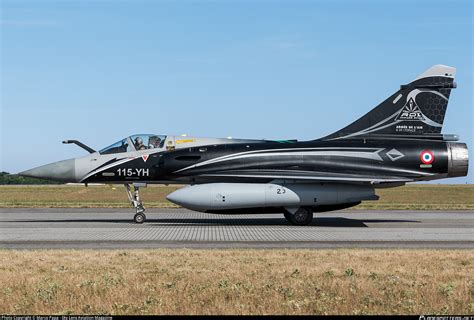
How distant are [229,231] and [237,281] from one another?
11085 mm

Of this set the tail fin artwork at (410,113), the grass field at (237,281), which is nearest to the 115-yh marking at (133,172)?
the tail fin artwork at (410,113)

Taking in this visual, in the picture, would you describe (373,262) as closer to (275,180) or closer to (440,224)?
(275,180)

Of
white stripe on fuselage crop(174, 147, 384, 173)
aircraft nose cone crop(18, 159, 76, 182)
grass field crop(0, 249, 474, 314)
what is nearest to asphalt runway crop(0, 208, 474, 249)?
aircraft nose cone crop(18, 159, 76, 182)

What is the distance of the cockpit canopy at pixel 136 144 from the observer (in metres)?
26.8

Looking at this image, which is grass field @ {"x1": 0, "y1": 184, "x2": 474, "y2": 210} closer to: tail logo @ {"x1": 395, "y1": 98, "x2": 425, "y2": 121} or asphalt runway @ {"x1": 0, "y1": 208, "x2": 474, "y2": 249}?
asphalt runway @ {"x1": 0, "y1": 208, "x2": 474, "y2": 249}

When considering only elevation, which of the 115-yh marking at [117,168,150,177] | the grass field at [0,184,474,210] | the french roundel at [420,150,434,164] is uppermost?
the 115-yh marking at [117,168,150,177]

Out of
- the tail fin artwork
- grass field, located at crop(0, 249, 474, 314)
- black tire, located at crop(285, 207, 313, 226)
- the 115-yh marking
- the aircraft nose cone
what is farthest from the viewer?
the tail fin artwork

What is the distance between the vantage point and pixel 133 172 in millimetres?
26453

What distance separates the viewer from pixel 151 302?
394 inches

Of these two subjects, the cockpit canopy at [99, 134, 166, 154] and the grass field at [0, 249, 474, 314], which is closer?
the grass field at [0, 249, 474, 314]

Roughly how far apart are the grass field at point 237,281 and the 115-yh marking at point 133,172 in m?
10.1

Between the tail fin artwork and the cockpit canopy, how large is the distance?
6918 millimetres

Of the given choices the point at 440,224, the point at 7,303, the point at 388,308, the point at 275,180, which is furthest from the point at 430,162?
the point at 7,303

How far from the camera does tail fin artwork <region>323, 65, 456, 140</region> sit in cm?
2742
